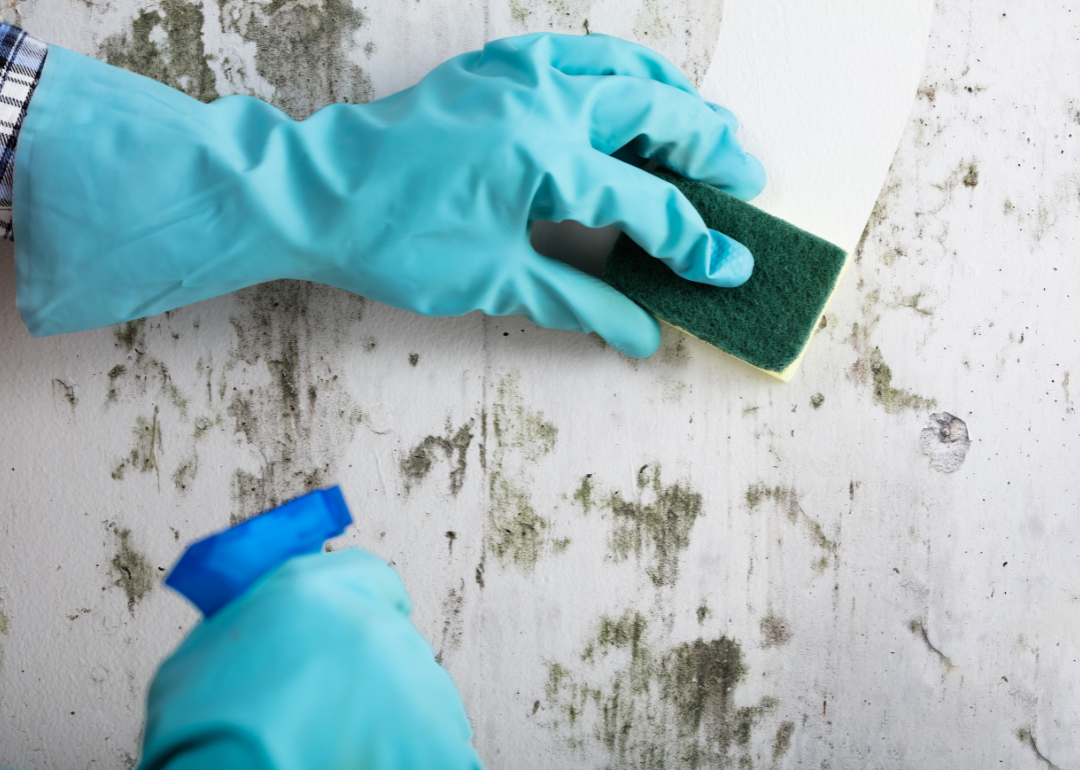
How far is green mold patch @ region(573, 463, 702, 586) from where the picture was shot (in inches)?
42.1

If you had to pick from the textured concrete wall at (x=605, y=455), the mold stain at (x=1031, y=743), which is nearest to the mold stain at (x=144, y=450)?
the textured concrete wall at (x=605, y=455)

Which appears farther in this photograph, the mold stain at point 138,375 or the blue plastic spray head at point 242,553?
the mold stain at point 138,375

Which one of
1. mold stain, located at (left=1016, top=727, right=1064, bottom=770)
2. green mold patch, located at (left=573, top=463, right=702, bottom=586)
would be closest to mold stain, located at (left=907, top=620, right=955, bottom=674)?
mold stain, located at (left=1016, top=727, right=1064, bottom=770)

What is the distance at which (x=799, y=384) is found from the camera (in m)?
1.07

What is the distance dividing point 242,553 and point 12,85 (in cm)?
64

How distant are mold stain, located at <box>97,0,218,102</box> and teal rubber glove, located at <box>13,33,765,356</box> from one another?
0.67 feet

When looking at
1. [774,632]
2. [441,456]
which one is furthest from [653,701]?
[441,456]

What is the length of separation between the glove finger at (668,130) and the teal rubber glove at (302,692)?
65 centimetres

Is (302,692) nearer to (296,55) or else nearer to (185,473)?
(185,473)

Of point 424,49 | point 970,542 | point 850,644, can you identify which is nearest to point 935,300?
point 970,542

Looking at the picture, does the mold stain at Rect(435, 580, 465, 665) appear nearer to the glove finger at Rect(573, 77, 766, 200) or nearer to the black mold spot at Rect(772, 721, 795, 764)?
the black mold spot at Rect(772, 721, 795, 764)

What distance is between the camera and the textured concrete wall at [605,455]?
105cm

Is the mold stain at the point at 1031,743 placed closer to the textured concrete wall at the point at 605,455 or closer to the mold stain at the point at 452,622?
the textured concrete wall at the point at 605,455

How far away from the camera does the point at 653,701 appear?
42.5 inches
